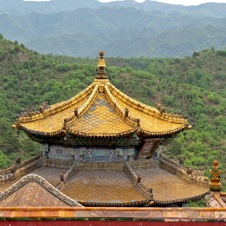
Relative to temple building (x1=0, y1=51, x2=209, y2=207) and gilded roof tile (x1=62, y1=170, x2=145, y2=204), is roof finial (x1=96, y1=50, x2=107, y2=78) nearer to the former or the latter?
temple building (x1=0, y1=51, x2=209, y2=207)

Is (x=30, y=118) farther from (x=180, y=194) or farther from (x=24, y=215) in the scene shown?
(x=24, y=215)

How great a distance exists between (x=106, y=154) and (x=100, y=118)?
0.95 m

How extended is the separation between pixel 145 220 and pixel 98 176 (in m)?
6.50

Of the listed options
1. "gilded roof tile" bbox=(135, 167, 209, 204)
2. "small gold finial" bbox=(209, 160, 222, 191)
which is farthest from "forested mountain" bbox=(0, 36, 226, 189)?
"small gold finial" bbox=(209, 160, 222, 191)

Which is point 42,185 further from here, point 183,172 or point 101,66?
point 101,66

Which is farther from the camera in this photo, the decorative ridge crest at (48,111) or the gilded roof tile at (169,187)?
the decorative ridge crest at (48,111)

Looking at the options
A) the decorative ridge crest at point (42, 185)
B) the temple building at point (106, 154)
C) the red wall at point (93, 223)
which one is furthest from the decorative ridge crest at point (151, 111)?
the red wall at point (93, 223)

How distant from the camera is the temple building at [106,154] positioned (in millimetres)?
14289

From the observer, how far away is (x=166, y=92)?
93.1 metres

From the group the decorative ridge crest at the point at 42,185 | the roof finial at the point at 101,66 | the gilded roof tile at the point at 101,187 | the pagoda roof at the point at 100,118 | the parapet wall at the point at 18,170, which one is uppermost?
the roof finial at the point at 101,66

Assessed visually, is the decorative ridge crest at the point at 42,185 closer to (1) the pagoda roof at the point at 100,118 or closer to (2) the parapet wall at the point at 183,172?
(1) the pagoda roof at the point at 100,118

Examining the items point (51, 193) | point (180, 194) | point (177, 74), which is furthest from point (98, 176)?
point (177, 74)

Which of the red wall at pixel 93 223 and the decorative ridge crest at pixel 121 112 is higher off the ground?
the decorative ridge crest at pixel 121 112

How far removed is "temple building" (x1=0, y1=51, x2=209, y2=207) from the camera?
1429cm
